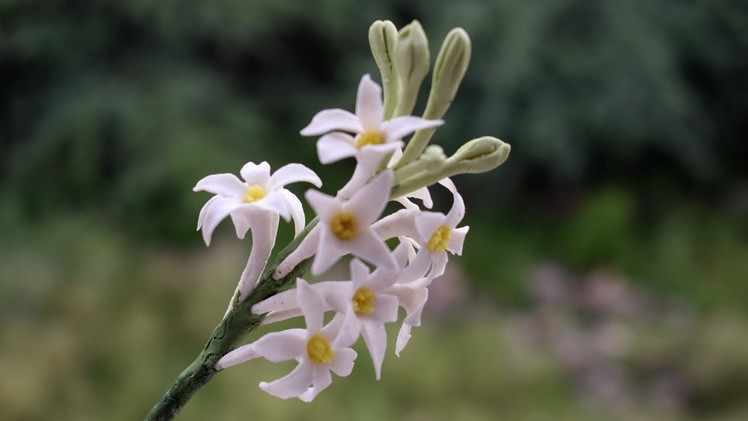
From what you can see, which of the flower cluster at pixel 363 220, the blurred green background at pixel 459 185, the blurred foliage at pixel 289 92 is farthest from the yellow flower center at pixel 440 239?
the blurred foliage at pixel 289 92

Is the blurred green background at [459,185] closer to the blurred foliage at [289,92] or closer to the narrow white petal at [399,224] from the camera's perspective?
the blurred foliage at [289,92]

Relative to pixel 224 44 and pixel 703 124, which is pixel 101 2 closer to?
pixel 224 44

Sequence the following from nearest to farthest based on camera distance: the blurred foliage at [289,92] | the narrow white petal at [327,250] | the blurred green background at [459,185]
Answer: the narrow white petal at [327,250], the blurred green background at [459,185], the blurred foliage at [289,92]

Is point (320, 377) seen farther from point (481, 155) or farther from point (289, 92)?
point (289, 92)

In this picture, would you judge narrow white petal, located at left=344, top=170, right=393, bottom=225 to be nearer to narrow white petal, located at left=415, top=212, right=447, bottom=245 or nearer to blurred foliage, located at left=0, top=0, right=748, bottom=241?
narrow white petal, located at left=415, top=212, right=447, bottom=245

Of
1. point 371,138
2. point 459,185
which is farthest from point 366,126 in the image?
point 459,185

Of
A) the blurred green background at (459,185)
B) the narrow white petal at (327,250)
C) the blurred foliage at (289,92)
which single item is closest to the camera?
the narrow white petal at (327,250)

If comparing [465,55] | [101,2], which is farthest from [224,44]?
[465,55]
